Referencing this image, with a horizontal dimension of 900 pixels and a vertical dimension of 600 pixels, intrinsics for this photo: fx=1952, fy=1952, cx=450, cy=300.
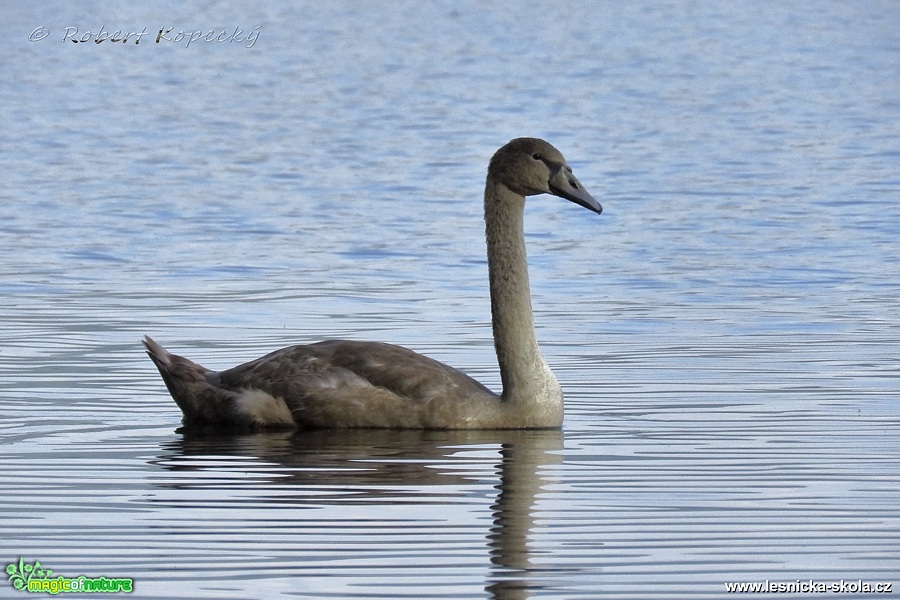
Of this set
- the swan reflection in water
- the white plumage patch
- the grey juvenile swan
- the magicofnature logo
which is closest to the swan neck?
the grey juvenile swan

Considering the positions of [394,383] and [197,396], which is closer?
[394,383]

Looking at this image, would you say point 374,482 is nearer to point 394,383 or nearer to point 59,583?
point 394,383

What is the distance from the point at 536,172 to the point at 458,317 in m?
3.82

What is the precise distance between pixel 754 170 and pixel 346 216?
22.0 ft

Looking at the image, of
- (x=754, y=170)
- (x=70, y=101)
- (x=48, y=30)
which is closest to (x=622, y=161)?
(x=754, y=170)

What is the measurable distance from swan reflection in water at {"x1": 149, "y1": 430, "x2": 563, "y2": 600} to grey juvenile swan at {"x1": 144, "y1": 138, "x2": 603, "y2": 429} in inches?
4.4

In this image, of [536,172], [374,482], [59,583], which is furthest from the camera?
[536,172]

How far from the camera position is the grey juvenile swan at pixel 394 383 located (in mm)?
11312

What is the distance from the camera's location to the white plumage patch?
11414 mm

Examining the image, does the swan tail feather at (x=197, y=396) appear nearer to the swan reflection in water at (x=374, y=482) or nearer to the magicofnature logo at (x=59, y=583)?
the swan reflection in water at (x=374, y=482)

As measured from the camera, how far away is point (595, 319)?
15.4 meters

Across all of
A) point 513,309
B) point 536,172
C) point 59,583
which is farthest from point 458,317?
point 59,583

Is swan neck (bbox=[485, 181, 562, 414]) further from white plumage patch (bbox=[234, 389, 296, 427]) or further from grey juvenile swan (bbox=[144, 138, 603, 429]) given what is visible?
white plumage patch (bbox=[234, 389, 296, 427])

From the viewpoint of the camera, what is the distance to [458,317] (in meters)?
15.4
